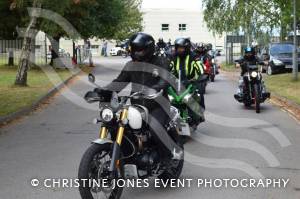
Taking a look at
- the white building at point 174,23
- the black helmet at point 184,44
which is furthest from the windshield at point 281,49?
the white building at point 174,23

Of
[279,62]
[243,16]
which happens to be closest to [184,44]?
[279,62]

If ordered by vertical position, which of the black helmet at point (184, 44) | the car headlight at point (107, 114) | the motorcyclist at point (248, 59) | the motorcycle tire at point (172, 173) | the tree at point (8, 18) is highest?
the tree at point (8, 18)

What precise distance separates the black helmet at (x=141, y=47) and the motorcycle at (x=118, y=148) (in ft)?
1.73

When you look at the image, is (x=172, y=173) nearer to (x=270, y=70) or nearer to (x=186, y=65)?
(x=186, y=65)

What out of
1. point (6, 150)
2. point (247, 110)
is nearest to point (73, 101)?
point (247, 110)

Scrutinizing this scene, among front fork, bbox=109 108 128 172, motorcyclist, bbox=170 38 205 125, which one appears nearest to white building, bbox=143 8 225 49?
motorcyclist, bbox=170 38 205 125

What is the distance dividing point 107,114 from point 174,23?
95.2 m

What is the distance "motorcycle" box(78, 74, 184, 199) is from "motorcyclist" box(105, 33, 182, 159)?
182 mm

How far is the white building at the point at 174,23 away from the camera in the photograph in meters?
99.9

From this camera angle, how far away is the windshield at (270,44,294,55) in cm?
3311

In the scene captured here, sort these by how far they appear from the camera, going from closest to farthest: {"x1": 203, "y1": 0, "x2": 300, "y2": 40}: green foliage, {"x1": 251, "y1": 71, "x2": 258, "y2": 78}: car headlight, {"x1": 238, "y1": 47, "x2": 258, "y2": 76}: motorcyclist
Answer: {"x1": 251, "y1": 71, "x2": 258, "y2": 78}: car headlight → {"x1": 238, "y1": 47, "x2": 258, "y2": 76}: motorcyclist → {"x1": 203, "y1": 0, "x2": 300, "y2": 40}: green foliage

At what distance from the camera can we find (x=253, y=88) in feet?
51.1

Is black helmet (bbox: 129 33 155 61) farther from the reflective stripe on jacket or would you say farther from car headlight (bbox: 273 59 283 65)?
car headlight (bbox: 273 59 283 65)

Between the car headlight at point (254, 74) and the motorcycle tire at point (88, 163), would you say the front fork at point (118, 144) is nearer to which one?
the motorcycle tire at point (88, 163)
